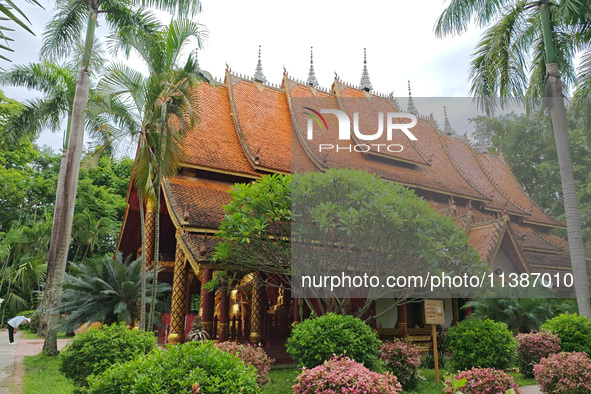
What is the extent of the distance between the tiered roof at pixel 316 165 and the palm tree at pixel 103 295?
1.71 m

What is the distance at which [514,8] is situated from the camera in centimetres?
1105

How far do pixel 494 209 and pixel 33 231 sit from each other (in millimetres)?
21245

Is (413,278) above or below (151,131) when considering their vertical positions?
below

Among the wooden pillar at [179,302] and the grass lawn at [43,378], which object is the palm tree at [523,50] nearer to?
the wooden pillar at [179,302]

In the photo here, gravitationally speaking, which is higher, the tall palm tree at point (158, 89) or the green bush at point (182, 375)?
the tall palm tree at point (158, 89)

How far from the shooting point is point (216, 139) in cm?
1355

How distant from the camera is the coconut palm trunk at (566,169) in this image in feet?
30.6

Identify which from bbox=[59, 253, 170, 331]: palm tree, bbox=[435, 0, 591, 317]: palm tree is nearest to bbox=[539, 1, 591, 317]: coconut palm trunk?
bbox=[435, 0, 591, 317]: palm tree

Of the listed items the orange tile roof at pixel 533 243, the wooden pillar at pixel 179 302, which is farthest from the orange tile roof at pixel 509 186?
the wooden pillar at pixel 179 302

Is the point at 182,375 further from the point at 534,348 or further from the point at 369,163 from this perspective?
the point at 369,163

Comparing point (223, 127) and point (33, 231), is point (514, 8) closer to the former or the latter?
point (223, 127)

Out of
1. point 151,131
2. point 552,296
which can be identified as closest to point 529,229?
point 552,296

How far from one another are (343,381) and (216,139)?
988cm

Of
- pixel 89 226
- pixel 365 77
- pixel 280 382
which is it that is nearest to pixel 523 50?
pixel 280 382
